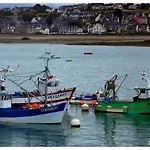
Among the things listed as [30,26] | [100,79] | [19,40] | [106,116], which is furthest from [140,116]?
[30,26]

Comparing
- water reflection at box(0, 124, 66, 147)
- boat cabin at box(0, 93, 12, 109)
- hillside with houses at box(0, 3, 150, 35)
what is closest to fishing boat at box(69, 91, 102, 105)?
boat cabin at box(0, 93, 12, 109)

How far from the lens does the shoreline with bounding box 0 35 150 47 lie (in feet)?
236

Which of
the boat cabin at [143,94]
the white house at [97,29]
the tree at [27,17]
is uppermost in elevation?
the boat cabin at [143,94]

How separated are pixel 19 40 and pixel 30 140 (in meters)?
62.6

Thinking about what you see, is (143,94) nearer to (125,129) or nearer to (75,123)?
(125,129)

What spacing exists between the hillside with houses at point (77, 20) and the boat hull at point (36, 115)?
57710 mm

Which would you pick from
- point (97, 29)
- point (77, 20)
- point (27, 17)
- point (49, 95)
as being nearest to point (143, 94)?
point (49, 95)

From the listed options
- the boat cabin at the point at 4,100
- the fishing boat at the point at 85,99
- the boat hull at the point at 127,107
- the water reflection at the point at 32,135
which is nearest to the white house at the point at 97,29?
the fishing boat at the point at 85,99

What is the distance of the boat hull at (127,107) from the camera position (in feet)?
54.5

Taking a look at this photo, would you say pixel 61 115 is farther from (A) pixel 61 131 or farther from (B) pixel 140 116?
(B) pixel 140 116

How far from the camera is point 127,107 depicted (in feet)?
54.5

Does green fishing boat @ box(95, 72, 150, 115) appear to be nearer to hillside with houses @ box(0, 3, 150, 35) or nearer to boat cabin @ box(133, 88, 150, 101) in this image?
boat cabin @ box(133, 88, 150, 101)

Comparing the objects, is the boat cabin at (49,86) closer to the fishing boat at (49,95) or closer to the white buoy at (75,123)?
the fishing boat at (49,95)

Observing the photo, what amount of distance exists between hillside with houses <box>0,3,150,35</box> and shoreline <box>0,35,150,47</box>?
0.98 metres
